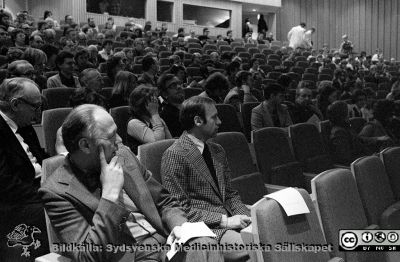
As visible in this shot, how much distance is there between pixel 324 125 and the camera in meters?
3.21

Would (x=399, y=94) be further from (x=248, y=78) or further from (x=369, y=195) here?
(x=369, y=195)

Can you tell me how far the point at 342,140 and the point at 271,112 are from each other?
1.86ft

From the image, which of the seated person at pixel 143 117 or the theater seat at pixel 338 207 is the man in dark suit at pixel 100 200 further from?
the seated person at pixel 143 117

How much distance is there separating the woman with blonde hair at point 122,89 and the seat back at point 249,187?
48.4 inches

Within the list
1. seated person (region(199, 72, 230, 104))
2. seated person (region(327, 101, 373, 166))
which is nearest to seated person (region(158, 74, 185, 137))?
seated person (region(199, 72, 230, 104))

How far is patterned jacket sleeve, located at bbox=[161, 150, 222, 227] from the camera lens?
5.50 feet

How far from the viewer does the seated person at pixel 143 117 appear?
233 cm

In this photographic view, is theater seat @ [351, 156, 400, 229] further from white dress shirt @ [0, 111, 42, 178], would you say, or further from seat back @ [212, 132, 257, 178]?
white dress shirt @ [0, 111, 42, 178]

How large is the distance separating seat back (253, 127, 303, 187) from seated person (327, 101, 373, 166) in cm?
53

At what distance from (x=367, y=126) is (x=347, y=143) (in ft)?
1.30

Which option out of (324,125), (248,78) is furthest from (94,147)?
(248,78)

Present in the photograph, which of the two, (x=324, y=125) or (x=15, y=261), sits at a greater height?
(x=324, y=125)

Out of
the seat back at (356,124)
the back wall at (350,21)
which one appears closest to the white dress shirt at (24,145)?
the seat back at (356,124)

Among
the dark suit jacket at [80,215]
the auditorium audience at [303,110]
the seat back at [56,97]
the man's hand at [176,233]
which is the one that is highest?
the seat back at [56,97]
